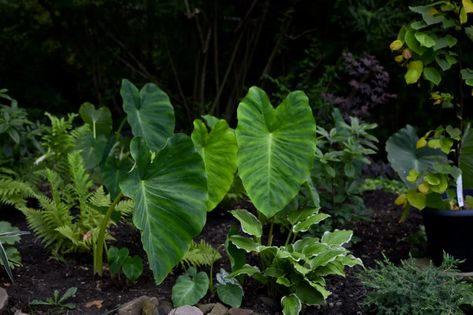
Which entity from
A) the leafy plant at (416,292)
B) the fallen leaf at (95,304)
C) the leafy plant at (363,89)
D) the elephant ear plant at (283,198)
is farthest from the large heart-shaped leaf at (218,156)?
the leafy plant at (363,89)

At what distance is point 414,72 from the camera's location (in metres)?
3.14

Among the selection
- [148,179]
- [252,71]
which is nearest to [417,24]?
[148,179]

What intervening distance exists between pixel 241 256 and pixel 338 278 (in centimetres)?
55

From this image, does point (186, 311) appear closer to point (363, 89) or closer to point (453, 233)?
point (453, 233)

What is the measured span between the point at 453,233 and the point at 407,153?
0.82 meters

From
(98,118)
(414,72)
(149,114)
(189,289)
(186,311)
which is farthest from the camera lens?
(98,118)

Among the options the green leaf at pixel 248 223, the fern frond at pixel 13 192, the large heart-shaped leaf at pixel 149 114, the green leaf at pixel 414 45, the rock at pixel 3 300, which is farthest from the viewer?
the fern frond at pixel 13 192

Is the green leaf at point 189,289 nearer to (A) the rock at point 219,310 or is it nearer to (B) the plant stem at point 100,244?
(A) the rock at point 219,310

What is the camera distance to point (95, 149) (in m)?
3.92

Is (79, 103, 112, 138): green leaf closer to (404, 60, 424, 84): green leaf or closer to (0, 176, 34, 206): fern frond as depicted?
(0, 176, 34, 206): fern frond

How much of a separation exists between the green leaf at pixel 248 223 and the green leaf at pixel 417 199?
0.81 meters

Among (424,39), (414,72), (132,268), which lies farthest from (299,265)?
(424,39)

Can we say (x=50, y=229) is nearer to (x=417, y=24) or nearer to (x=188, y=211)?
(x=188, y=211)

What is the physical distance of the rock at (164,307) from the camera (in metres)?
2.75
